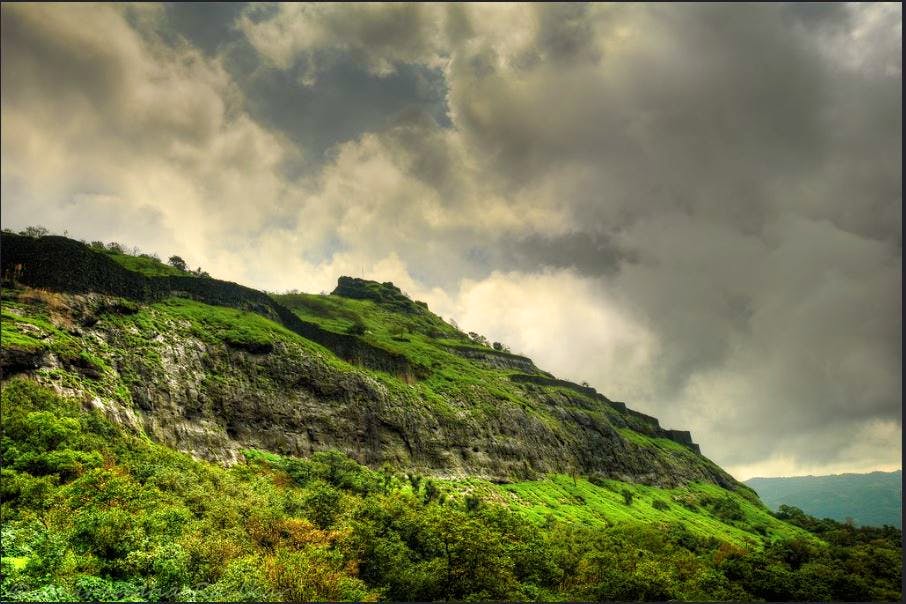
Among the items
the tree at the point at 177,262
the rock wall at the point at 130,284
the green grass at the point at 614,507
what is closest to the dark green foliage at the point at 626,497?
the green grass at the point at 614,507

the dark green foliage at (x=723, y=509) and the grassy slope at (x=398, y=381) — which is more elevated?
the grassy slope at (x=398, y=381)

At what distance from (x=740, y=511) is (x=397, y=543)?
142975 millimetres

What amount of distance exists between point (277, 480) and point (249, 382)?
21.4 meters

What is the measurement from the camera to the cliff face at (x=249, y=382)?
47344mm

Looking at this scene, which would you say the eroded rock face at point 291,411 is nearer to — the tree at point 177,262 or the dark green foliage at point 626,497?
the dark green foliage at point 626,497

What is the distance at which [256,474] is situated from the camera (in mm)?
51094

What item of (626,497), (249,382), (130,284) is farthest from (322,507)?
(626,497)

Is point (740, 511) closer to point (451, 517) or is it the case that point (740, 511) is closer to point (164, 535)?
point (451, 517)

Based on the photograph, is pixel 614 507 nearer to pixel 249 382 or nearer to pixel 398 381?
pixel 398 381

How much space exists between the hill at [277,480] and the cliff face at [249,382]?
13.6 inches

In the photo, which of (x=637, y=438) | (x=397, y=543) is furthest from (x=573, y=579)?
(x=637, y=438)

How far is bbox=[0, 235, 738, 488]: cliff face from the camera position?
47344 millimetres

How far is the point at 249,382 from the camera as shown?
68250 mm

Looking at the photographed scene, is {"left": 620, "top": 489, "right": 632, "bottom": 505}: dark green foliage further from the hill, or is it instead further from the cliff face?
the cliff face
